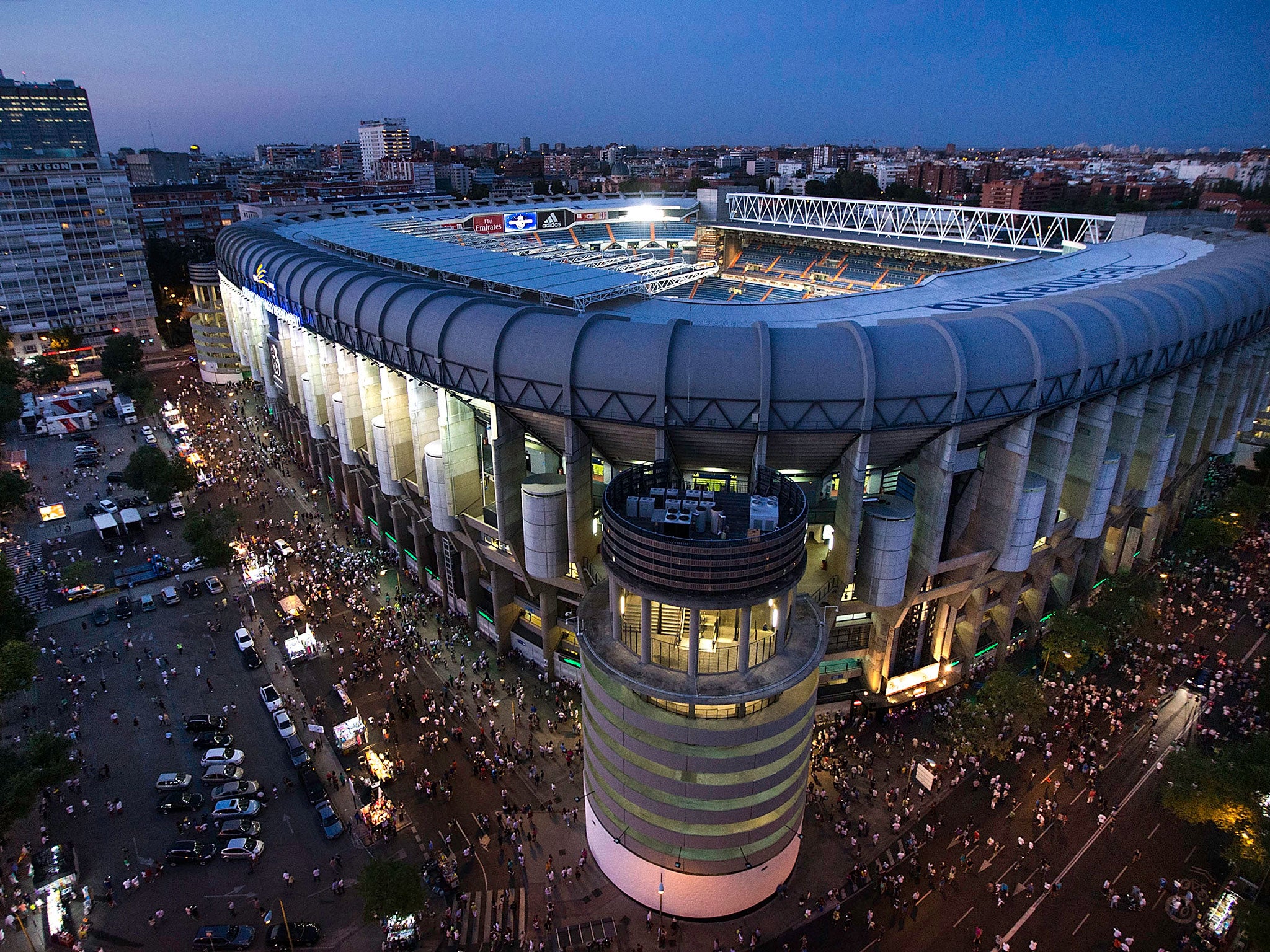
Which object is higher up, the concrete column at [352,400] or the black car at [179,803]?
the concrete column at [352,400]

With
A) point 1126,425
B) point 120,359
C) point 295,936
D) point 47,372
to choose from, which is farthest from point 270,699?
point 47,372

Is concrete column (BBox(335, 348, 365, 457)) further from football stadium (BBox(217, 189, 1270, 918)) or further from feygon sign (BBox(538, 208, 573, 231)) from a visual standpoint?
feygon sign (BBox(538, 208, 573, 231))

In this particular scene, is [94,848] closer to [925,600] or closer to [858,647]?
[858,647]

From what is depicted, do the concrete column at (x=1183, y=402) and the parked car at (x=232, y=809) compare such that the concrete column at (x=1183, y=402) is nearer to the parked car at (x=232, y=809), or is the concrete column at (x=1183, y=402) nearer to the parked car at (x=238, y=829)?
the parked car at (x=238, y=829)

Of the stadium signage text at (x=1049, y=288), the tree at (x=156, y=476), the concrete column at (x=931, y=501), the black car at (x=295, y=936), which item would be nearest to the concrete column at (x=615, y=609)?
the concrete column at (x=931, y=501)

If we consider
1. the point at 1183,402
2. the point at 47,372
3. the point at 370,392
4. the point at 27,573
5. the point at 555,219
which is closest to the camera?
the point at 1183,402

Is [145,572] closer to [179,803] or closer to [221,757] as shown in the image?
[221,757]
